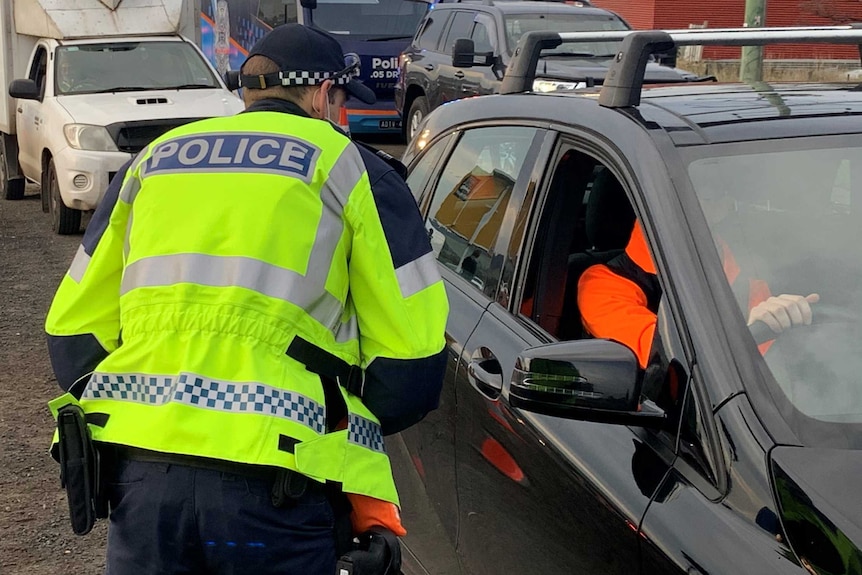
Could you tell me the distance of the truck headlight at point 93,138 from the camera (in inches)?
408

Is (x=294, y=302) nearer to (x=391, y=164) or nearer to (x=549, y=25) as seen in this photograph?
(x=391, y=164)

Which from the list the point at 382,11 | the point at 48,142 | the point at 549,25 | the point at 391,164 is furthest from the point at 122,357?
the point at 382,11

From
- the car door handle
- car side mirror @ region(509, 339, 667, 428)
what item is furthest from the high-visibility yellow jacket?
the car door handle

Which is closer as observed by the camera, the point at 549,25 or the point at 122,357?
the point at 122,357

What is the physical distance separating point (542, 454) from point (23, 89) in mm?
9697

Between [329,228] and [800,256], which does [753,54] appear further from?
[329,228]

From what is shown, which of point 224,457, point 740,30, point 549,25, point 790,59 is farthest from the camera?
point 790,59

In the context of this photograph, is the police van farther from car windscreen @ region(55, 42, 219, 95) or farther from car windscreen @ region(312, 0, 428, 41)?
car windscreen @ region(55, 42, 219, 95)

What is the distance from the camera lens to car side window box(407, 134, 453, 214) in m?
3.79

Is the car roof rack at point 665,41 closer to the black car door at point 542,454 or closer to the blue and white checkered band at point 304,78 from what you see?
the black car door at point 542,454

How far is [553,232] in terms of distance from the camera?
Result: 10.1 ft

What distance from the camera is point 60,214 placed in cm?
1091

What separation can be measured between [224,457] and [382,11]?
1569 centimetres

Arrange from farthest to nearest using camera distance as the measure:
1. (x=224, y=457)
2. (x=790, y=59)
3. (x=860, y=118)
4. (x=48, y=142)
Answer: (x=790, y=59) → (x=48, y=142) → (x=860, y=118) → (x=224, y=457)
